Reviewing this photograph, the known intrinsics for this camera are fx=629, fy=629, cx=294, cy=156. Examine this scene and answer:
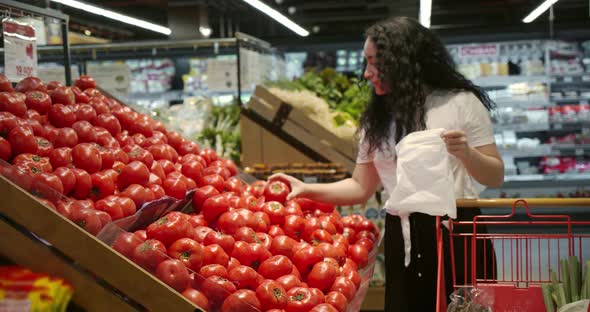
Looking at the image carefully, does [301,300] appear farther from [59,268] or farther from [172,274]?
[59,268]

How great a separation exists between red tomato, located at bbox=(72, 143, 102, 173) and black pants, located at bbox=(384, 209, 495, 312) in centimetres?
120

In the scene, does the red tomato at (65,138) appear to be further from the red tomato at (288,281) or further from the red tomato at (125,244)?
the red tomato at (288,281)

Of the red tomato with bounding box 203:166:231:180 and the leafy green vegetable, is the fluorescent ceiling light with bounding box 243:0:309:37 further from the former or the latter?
the red tomato with bounding box 203:166:231:180

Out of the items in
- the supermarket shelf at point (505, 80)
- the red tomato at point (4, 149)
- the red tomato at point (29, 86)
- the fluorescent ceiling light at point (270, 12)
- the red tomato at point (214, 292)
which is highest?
the fluorescent ceiling light at point (270, 12)

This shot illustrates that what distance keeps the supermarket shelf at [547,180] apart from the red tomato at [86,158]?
270 inches

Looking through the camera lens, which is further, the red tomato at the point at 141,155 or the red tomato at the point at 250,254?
the red tomato at the point at 141,155

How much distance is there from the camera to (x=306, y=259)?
212 cm

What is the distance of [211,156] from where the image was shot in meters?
3.04

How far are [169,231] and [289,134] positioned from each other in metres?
2.79

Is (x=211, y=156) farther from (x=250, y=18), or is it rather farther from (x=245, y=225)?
(x=250, y=18)

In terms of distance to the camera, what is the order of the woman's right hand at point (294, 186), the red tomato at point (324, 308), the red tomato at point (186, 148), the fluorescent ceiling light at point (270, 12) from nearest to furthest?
the red tomato at point (324, 308)
the woman's right hand at point (294, 186)
the red tomato at point (186, 148)
the fluorescent ceiling light at point (270, 12)

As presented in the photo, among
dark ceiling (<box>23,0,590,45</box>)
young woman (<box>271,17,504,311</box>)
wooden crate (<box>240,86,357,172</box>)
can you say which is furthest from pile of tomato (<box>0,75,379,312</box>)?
dark ceiling (<box>23,0,590,45</box>)

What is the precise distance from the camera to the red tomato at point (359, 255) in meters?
2.53

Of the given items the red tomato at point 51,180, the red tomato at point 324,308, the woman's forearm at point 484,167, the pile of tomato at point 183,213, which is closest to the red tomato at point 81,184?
the pile of tomato at point 183,213
